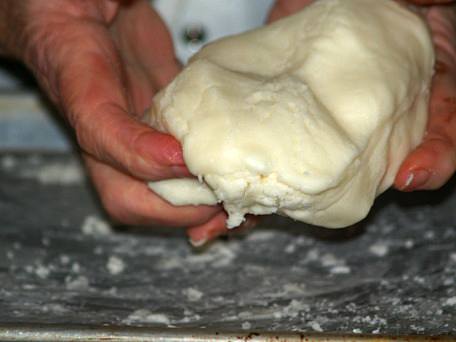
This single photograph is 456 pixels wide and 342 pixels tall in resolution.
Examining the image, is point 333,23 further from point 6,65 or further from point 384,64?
point 6,65

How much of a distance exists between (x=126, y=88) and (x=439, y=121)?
0.42 metres

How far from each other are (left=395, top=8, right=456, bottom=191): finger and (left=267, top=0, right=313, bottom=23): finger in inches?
8.6

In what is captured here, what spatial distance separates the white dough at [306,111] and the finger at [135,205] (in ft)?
0.16

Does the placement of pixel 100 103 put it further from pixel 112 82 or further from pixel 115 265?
pixel 115 265

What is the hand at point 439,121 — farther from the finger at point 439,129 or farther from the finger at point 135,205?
the finger at point 135,205

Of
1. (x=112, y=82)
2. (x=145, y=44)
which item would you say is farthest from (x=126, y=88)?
(x=145, y=44)

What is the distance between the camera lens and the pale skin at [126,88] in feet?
3.45

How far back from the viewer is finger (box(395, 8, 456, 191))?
106cm

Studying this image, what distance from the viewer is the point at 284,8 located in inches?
55.5

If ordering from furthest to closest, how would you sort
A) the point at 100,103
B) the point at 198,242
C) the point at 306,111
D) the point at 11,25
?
the point at 11,25 < the point at 198,242 < the point at 100,103 < the point at 306,111

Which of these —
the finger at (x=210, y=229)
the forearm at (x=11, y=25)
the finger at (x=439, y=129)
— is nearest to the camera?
the finger at (x=439, y=129)

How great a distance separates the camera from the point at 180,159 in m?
1.00

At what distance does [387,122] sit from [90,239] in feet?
1.72

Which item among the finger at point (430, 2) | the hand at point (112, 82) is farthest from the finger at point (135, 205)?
the finger at point (430, 2)
